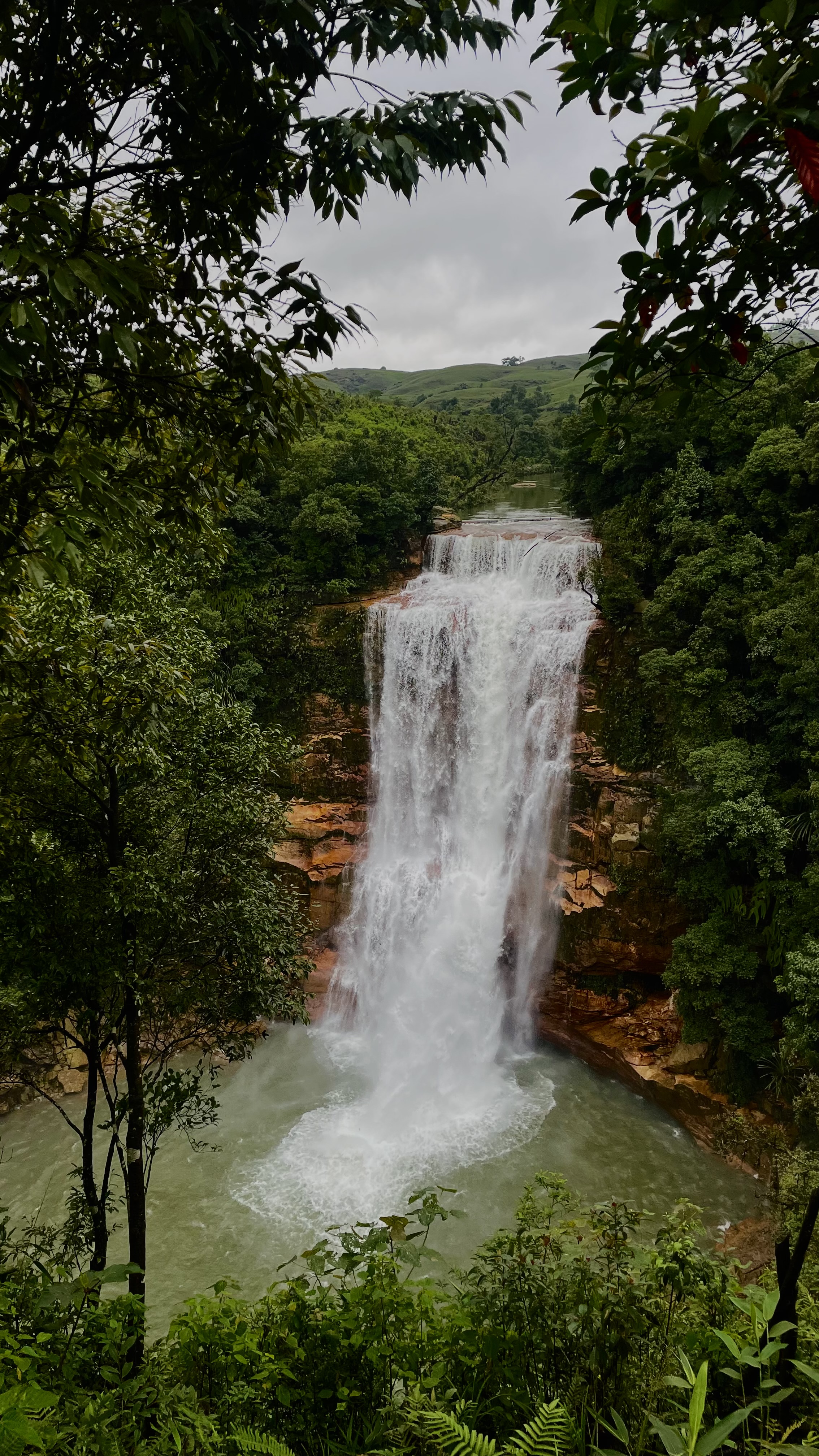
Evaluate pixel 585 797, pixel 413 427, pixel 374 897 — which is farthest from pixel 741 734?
pixel 413 427

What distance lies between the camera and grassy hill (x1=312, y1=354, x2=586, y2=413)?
74.6m

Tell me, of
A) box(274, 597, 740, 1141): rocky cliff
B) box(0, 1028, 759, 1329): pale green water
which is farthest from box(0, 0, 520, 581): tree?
box(274, 597, 740, 1141): rocky cliff

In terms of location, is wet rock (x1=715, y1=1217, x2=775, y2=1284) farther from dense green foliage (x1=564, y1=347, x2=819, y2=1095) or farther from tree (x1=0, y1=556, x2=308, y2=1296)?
tree (x1=0, y1=556, x2=308, y2=1296)

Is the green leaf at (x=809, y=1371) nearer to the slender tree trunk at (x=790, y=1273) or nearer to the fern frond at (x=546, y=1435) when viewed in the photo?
the slender tree trunk at (x=790, y=1273)

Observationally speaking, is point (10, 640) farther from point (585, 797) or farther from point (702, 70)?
point (585, 797)

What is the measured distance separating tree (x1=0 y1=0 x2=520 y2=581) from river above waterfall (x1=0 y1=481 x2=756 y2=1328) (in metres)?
9.33

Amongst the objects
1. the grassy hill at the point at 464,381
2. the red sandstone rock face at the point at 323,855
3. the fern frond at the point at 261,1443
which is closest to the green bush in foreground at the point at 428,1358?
the fern frond at the point at 261,1443

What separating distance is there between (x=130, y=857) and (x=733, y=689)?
10.4 meters

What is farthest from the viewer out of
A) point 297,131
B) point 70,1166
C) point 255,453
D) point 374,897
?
point 374,897

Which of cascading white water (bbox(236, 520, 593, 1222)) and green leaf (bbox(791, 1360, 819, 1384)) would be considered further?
cascading white water (bbox(236, 520, 593, 1222))

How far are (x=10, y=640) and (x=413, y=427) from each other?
2987 cm

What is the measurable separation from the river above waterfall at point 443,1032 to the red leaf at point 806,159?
34.5 feet

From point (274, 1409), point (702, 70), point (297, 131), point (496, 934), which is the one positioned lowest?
point (496, 934)

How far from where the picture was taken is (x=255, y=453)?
3.03 m
